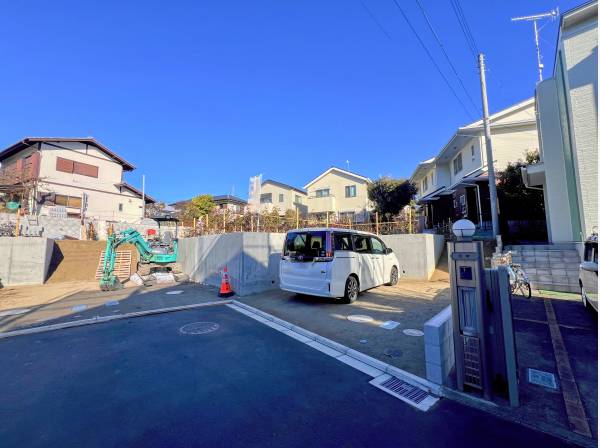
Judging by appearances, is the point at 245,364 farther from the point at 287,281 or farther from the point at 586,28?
the point at 586,28

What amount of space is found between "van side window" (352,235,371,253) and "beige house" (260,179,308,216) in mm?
22260

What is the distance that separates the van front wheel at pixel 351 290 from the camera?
6477mm

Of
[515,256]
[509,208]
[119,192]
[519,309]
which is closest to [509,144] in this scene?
[509,208]

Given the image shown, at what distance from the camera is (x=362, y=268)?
Answer: 23.3 ft

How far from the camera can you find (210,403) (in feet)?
8.62

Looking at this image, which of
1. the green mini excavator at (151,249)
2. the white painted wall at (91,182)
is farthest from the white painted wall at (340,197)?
the white painted wall at (91,182)

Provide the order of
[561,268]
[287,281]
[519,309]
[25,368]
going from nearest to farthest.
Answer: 1. [25,368]
2. [519,309]
3. [287,281]
4. [561,268]

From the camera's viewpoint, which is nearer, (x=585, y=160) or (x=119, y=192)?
(x=585, y=160)

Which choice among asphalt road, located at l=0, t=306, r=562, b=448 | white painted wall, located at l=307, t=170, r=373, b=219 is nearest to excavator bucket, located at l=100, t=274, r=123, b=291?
asphalt road, located at l=0, t=306, r=562, b=448

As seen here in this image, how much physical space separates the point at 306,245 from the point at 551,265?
306 inches

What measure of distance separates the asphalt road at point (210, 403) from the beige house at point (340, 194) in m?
24.1

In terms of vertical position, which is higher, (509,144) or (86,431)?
(509,144)

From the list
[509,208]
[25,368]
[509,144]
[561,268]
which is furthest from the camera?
[509,144]

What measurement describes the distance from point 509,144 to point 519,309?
1439cm
